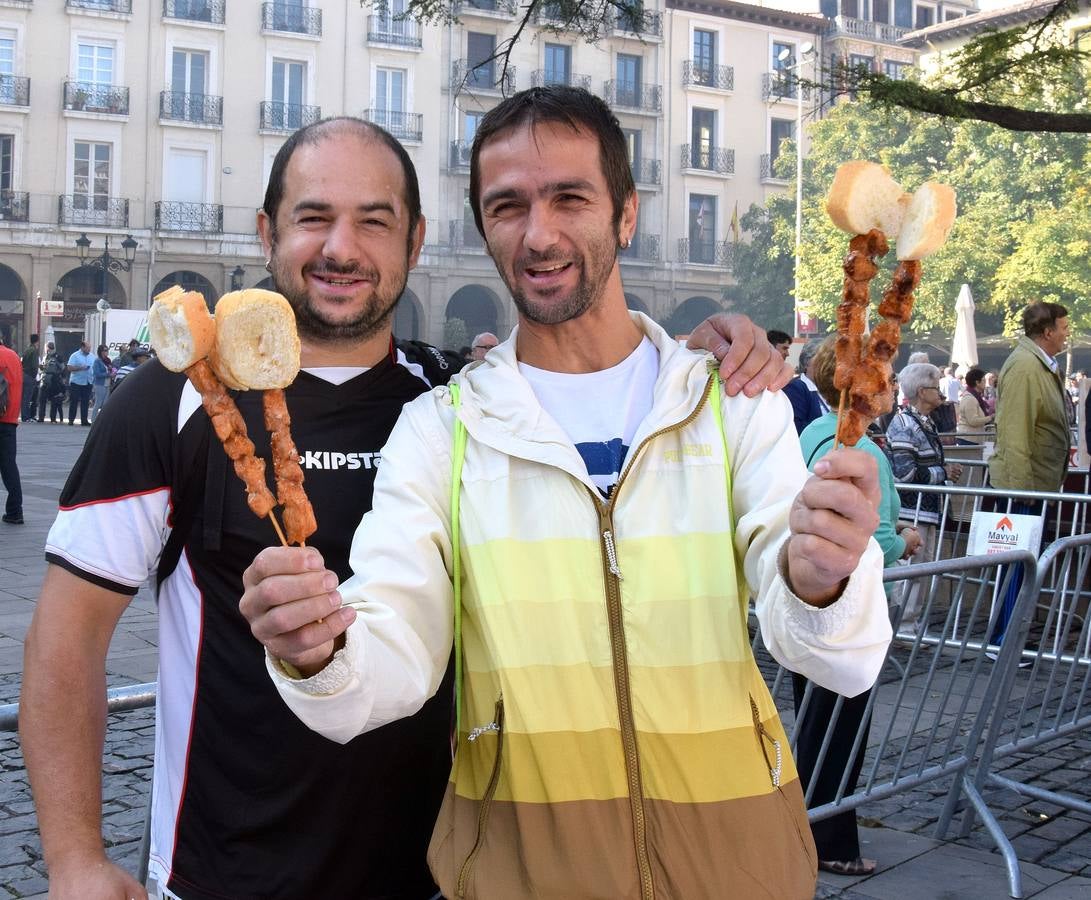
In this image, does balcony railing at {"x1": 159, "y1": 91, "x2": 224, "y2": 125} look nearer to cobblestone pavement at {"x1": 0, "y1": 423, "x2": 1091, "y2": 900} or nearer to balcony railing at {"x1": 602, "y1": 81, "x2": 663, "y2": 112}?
balcony railing at {"x1": 602, "y1": 81, "x2": 663, "y2": 112}

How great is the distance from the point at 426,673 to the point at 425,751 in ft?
1.24

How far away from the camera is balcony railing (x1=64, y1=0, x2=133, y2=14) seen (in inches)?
1428

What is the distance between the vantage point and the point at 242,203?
3853 centimetres

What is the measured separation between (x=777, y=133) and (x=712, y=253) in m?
5.62

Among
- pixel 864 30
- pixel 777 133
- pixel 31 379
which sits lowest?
pixel 31 379

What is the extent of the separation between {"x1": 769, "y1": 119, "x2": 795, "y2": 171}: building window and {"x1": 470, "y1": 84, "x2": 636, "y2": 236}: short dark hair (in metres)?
46.4

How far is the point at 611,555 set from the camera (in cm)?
188

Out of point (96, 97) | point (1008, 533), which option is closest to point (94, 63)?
point (96, 97)

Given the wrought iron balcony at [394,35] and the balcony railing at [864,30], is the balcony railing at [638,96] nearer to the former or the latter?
the wrought iron balcony at [394,35]

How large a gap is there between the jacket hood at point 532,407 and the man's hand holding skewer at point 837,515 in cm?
40

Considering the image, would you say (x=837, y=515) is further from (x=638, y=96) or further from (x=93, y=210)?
(x=638, y=96)

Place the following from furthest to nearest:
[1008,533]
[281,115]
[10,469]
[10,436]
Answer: [281,115], [10,469], [10,436], [1008,533]

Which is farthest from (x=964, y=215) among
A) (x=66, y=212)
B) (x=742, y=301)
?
(x=66, y=212)

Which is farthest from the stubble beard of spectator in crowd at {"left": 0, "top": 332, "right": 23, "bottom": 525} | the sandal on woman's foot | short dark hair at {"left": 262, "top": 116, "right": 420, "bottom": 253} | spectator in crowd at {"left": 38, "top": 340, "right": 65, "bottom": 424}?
spectator in crowd at {"left": 38, "top": 340, "right": 65, "bottom": 424}
